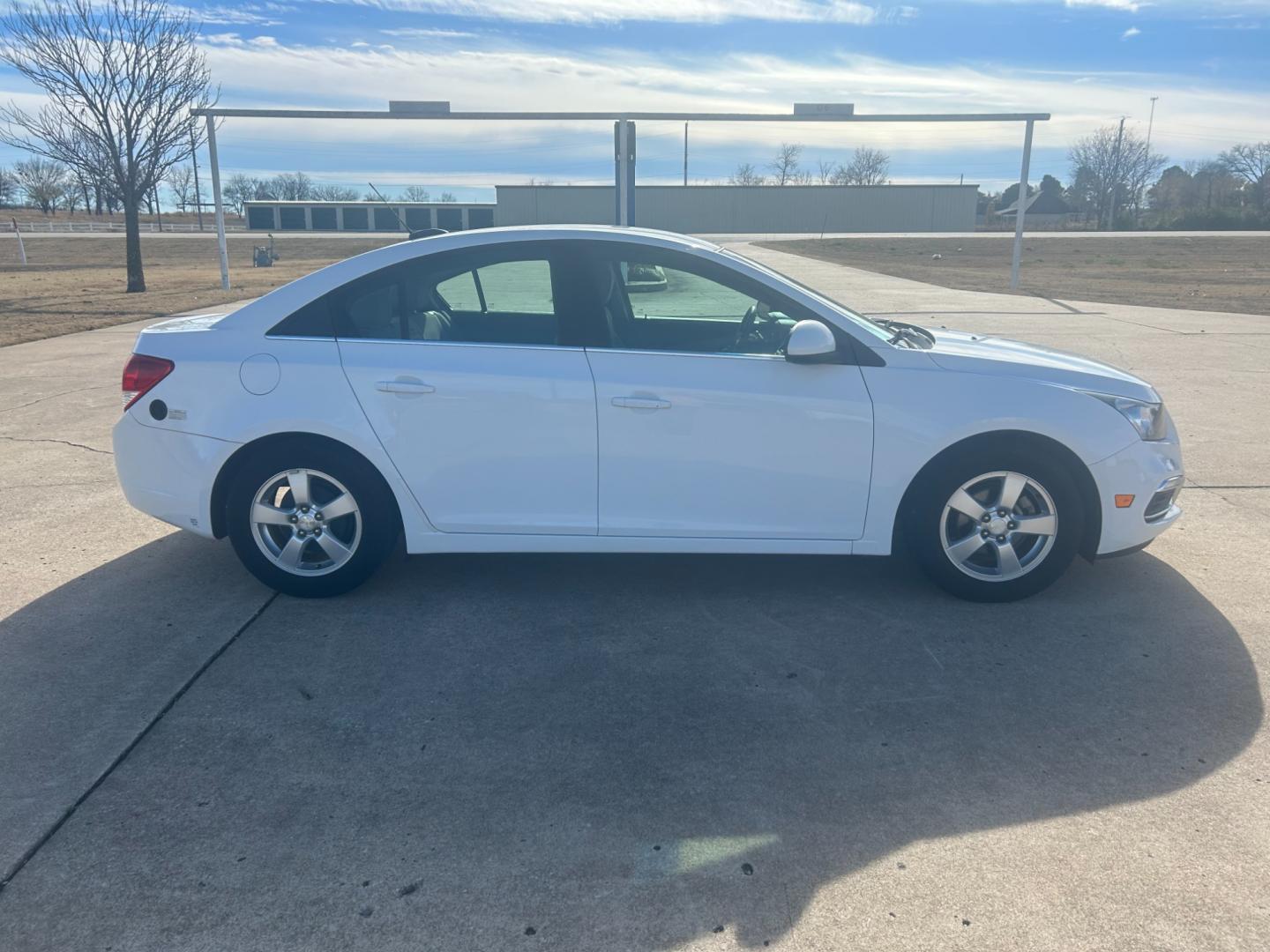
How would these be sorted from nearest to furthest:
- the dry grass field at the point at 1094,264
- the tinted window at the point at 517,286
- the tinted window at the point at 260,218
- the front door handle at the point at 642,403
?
the front door handle at the point at 642,403 < the tinted window at the point at 517,286 < the dry grass field at the point at 1094,264 < the tinted window at the point at 260,218

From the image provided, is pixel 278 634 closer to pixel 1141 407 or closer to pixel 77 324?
pixel 1141 407

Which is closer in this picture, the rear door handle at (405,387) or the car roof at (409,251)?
the rear door handle at (405,387)

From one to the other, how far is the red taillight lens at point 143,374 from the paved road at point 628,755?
0.95 meters

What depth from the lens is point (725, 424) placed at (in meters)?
4.23

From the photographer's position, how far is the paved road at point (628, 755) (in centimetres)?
253

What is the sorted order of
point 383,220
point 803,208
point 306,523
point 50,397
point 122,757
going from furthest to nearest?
point 803,208 → point 383,220 → point 50,397 → point 306,523 → point 122,757

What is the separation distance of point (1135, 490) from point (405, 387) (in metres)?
3.22

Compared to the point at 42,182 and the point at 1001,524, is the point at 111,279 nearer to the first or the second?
the point at 1001,524

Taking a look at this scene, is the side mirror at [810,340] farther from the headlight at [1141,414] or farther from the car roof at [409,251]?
the headlight at [1141,414]

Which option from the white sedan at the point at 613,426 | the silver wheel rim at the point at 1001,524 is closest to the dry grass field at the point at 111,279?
the white sedan at the point at 613,426

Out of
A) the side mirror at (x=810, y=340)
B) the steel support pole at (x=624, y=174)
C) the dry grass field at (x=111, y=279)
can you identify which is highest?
the steel support pole at (x=624, y=174)

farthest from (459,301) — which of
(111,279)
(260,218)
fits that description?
(260,218)

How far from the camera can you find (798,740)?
3340 millimetres

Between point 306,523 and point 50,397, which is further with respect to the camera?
point 50,397
